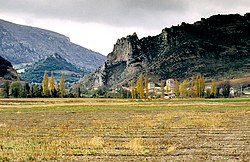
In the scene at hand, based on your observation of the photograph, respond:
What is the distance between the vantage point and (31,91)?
188750 mm

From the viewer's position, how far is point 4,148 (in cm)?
2469

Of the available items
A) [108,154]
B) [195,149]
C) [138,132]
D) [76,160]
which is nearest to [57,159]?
[76,160]

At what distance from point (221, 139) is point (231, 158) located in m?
9.07

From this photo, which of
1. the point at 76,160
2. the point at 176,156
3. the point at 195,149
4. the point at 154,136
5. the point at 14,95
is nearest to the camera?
the point at 76,160

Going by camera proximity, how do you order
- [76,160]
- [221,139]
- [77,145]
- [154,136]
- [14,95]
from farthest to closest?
[14,95] < [154,136] < [221,139] < [77,145] < [76,160]

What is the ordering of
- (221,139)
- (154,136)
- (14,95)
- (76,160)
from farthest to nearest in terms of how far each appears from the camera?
(14,95) < (154,136) < (221,139) < (76,160)

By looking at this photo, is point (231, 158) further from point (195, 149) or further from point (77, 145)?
point (77, 145)

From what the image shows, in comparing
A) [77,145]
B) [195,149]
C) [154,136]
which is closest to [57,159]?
[77,145]

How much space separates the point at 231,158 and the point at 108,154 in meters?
6.98

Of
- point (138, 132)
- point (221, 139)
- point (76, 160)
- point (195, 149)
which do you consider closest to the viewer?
point (76, 160)

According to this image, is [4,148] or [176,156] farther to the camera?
[4,148]

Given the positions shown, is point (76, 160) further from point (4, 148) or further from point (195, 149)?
point (195, 149)

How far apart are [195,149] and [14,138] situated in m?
14.4

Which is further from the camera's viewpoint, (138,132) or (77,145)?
(138,132)
